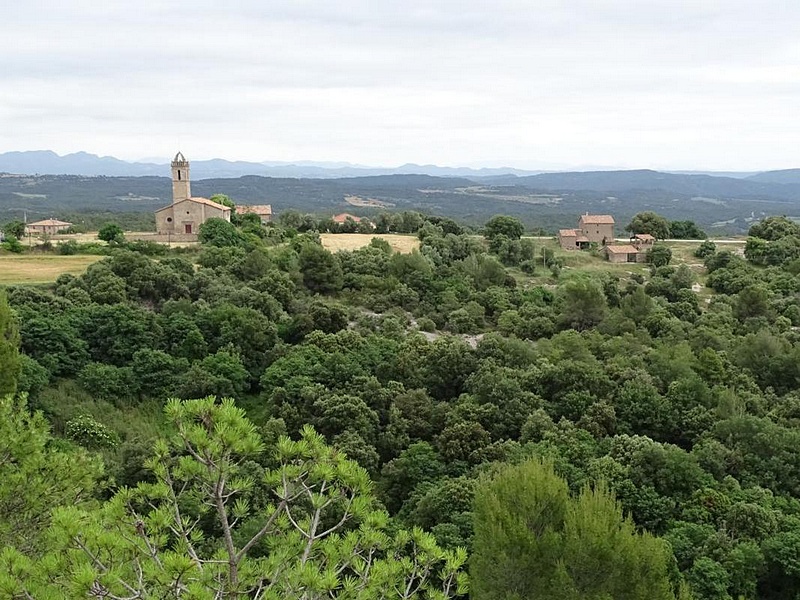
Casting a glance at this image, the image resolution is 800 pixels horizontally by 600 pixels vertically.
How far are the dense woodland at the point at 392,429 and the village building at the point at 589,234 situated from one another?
30.8ft

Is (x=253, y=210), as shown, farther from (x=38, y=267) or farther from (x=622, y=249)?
(x=622, y=249)

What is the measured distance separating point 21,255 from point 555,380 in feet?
96.9

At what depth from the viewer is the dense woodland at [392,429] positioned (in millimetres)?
6453

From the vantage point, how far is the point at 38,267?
35969mm

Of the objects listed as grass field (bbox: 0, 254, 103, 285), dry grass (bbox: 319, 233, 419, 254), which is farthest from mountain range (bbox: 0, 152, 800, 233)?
grass field (bbox: 0, 254, 103, 285)

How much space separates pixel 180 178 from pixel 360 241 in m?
12.0

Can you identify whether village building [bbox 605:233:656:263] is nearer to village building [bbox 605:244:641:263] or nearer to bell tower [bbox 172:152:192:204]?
village building [bbox 605:244:641:263]

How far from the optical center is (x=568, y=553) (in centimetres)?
1173

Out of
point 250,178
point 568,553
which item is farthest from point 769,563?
point 250,178

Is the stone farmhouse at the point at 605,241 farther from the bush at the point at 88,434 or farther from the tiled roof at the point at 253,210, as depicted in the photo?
the bush at the point at 88,434

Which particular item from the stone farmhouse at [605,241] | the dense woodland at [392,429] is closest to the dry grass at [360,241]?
the dense woodland at [392,429]

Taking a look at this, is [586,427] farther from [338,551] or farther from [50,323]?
[50,323]

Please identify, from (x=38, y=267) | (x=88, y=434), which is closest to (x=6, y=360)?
(x=88, y=434)

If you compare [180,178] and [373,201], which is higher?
[180,178]
